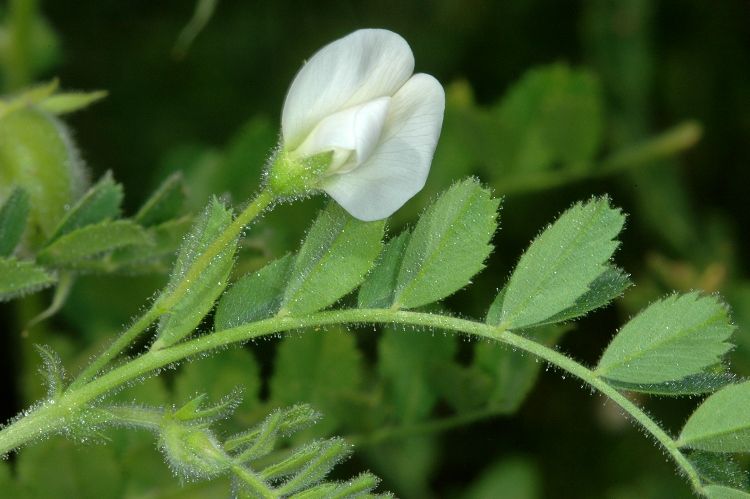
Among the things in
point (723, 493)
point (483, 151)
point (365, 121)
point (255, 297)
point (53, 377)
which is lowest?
point (723, 493)

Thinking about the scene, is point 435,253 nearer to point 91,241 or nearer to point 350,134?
point 350,134

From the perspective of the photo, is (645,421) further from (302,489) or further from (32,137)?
(32,137)

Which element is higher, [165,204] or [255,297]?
[165,204]

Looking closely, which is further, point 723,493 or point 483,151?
point 483,151

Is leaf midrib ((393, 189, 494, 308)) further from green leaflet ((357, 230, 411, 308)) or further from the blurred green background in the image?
the blurred green background

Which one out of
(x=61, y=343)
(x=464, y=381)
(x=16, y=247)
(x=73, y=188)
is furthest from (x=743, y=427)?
(x=61, y=343)

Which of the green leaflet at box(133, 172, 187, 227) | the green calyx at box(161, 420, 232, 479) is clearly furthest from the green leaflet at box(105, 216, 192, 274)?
the green calyx at box(161, 420, 232, 479)

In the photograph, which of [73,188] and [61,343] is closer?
[73,188]

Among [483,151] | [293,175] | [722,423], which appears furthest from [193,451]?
[483,151]
